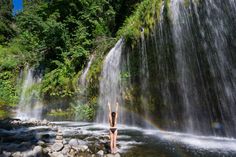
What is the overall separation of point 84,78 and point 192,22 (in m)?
8.43

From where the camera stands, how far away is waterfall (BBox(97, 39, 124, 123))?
47.9 feet

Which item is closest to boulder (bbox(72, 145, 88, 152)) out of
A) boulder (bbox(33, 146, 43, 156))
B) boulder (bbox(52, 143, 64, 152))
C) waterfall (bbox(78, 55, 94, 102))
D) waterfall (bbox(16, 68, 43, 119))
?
boulder (bbox(52, 143, 64, 152))

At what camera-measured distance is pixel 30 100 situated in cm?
2152

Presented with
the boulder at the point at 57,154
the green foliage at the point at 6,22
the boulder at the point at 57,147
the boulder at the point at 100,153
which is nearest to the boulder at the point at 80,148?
the boulder at the point at 57,147

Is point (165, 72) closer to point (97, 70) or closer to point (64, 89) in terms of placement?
point (97, 70)

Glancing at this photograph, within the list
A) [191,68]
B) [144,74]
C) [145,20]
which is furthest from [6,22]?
[191,68]

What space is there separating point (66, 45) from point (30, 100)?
5326mm

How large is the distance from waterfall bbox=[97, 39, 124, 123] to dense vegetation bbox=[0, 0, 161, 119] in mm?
610

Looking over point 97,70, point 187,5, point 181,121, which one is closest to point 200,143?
point 181,121

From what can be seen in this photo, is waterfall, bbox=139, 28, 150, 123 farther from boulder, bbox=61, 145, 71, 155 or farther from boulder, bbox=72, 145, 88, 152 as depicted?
boulder, bbox=61, 145, 71, 155

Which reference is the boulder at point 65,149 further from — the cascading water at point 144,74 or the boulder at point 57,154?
the cascading water at point 144,74

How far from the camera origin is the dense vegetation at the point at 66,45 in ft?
55.3

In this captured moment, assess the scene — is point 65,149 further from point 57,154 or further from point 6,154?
point 6,154

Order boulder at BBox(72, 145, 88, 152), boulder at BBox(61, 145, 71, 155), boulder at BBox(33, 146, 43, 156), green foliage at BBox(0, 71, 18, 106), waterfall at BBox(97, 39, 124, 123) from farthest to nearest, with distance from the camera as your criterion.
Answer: green foliage at BBox(0, 71, 18, 106) < waterfall at BBox(97, 39, 124, 123) < boulder at BBox(72, 145, 88, 152) < boulder at BBox(61, 145, 71, 155) < boulder at BBox(33, 146, 43, 156)
